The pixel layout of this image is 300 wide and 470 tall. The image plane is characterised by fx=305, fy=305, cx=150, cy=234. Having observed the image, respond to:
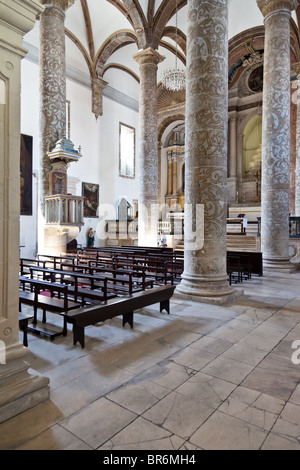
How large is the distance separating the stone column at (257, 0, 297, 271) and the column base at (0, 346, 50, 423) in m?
8.11

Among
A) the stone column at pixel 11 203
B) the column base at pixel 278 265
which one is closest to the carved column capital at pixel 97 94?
the column base at pixel 278 265

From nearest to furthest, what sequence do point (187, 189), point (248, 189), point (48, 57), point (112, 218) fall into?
point (187, 189)
point (48, 57)
point (112, 218)
point (248, 189)

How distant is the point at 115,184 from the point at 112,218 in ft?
7.48

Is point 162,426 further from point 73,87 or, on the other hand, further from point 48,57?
point 73,87

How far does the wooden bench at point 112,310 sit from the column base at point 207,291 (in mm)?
883

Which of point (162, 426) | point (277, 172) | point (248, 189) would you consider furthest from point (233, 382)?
point (248, 189)

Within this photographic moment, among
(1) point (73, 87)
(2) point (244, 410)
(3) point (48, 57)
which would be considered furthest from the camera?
(1) point (73, 87)

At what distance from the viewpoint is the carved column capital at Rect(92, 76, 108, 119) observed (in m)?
17.7

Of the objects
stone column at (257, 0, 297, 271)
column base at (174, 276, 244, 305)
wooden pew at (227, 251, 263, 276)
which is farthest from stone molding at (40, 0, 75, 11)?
wooden pew at (227, 251, 263, 276)

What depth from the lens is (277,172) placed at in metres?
9.06

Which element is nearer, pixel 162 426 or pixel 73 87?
pixel 162 426

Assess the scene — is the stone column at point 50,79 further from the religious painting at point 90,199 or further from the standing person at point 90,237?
the religious painting at point 90,199

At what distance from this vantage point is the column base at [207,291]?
5301 mm

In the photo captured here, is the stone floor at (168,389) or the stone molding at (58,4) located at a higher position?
the stone molding at (58,4)
